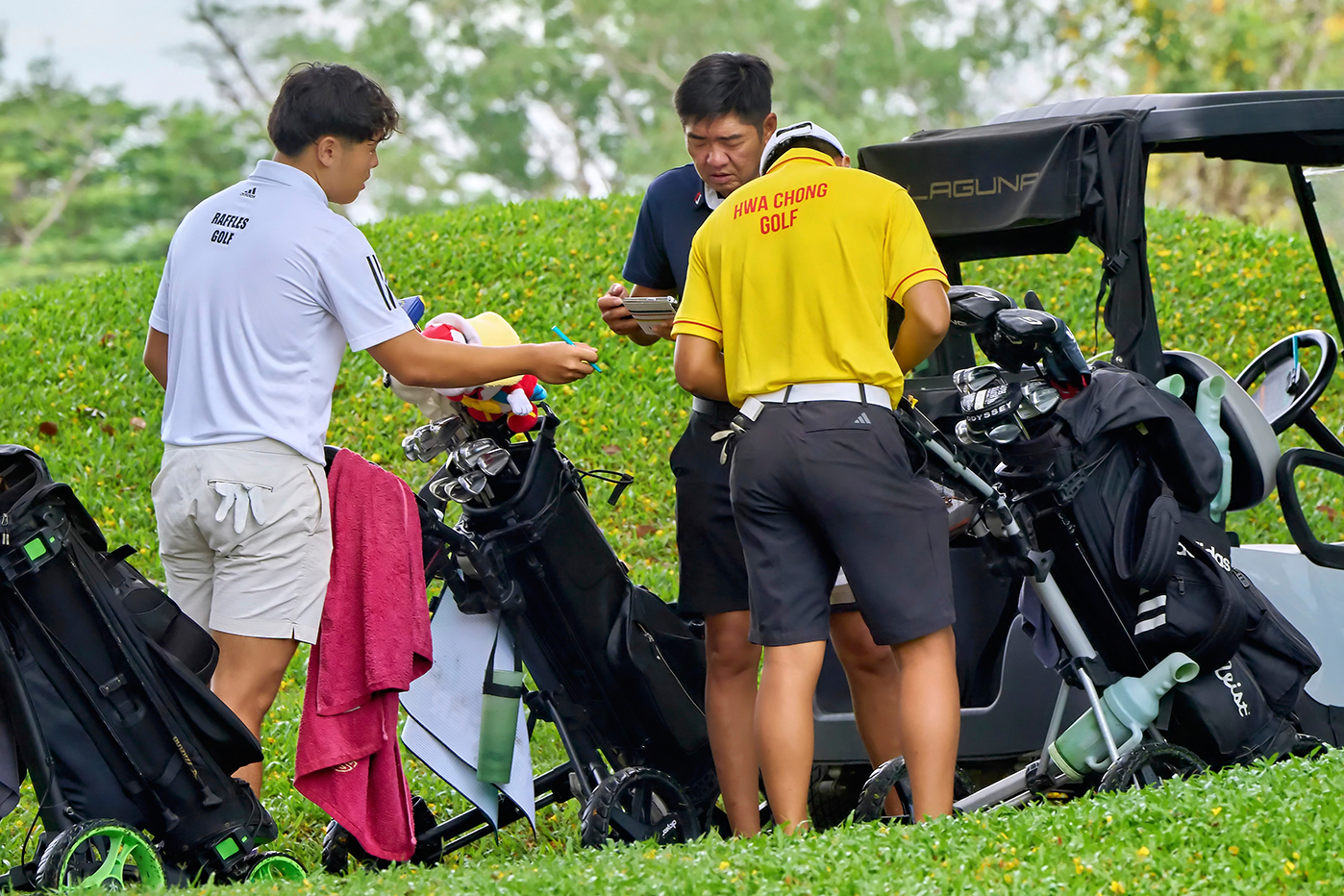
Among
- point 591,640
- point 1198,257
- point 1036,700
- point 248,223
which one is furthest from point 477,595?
point 1198,257

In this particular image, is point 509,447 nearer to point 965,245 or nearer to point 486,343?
point 486,343

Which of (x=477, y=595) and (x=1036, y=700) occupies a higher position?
(x=477, y=595)

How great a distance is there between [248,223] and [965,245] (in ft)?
8.16

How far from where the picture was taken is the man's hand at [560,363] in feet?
11.6

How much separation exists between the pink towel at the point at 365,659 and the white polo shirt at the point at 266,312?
0.22 meters

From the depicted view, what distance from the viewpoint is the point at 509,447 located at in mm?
3803

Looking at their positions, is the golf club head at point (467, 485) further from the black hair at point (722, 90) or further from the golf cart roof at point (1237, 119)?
the golf cart roof at point (1237, 119)

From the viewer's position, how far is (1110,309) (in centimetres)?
418

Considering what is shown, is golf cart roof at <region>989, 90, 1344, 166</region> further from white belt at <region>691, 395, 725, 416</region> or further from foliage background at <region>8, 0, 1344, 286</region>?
foliage background at <region>8, 0, 1344, 286</region>

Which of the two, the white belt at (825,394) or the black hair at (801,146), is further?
the black hair at (801,146)

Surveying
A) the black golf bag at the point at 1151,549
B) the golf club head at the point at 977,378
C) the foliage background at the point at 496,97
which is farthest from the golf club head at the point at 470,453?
the foliage background at the point at 496,97

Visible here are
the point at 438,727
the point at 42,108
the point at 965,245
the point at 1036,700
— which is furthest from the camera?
the point at 42,108

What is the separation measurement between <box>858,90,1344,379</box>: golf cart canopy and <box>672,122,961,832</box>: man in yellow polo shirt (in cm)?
95

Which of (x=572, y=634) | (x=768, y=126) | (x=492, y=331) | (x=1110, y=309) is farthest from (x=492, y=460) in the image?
(x=1110, y=309)
